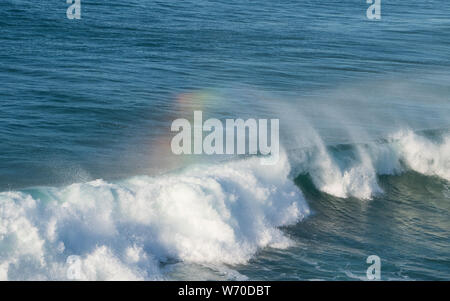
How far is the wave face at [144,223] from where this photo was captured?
50.9ft

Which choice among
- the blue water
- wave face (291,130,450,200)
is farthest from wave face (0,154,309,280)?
wave face (291,130,450,200)

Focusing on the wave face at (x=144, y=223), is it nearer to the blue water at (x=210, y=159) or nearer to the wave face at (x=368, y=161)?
the blue water at (x=210, y=159)

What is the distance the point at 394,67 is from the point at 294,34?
708 cm

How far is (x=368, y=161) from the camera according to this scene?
2464 cm

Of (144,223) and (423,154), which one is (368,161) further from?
(144,223)

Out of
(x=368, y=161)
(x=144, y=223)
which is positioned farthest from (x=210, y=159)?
(x=144, y=223)

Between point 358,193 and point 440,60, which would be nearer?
point 358,193

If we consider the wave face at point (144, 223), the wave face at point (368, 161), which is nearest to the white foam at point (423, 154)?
the wave face at point (368, 161)

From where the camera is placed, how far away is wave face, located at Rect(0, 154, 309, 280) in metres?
15.5

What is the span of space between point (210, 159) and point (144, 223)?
5.71 m

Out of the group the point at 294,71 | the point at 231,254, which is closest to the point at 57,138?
the point at 231,254

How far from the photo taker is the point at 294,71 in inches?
1412

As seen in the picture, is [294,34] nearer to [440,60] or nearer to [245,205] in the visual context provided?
[440,60]
